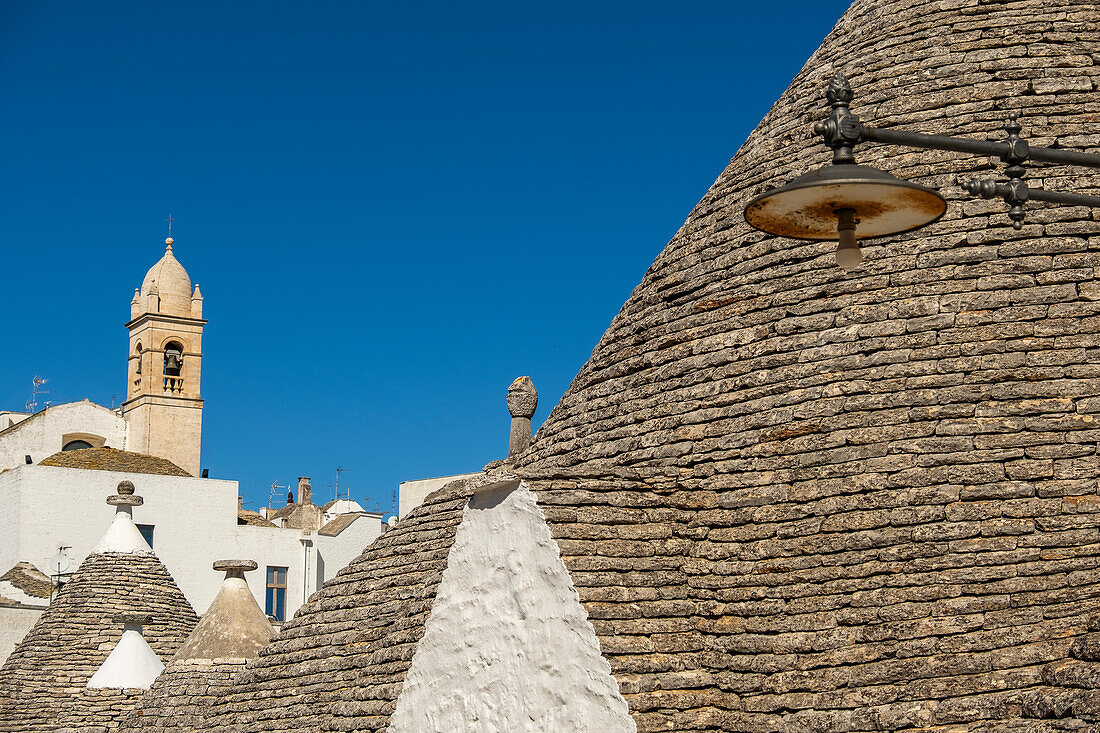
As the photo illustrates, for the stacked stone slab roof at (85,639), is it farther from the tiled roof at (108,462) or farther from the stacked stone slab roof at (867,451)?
the tiled roof at (108,462)

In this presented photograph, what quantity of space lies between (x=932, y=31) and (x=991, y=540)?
3886mm

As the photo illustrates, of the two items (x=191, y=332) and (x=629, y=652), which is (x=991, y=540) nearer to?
(x=629, y=652)

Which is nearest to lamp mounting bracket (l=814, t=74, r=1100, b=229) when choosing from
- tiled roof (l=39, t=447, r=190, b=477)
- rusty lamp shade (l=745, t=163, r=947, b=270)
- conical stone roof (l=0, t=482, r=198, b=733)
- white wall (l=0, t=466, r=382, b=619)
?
rusty lamp shade (l=745, t=163, r=947, b=270)

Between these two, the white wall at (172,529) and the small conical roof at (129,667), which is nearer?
the small conical roof at (129,667)

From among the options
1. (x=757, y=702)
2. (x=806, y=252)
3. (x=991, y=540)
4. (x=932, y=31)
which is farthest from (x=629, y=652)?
(x=932, y=31)

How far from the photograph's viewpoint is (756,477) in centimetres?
911

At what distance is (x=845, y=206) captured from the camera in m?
5.88

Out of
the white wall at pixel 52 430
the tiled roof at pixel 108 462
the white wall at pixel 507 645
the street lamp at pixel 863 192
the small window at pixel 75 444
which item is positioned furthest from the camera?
the small window at pixel 75 444

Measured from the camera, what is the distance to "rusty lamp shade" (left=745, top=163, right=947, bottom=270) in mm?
5539

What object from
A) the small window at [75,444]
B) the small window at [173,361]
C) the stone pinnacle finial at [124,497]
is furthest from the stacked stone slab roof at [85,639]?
the small window at [173,361]

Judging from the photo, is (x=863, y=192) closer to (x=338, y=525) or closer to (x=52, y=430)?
(x=338, y=525)

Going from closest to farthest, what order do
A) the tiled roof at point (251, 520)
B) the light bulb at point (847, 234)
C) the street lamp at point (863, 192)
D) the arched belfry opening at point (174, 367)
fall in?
the street lamp at point (863, 192)
the light bulb at point (847, 234)
the tiled roof at point (251, 520)
the arched belfry opening at point (174, 367)

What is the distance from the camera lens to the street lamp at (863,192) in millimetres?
5375

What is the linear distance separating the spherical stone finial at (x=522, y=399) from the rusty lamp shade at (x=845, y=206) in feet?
24.6
